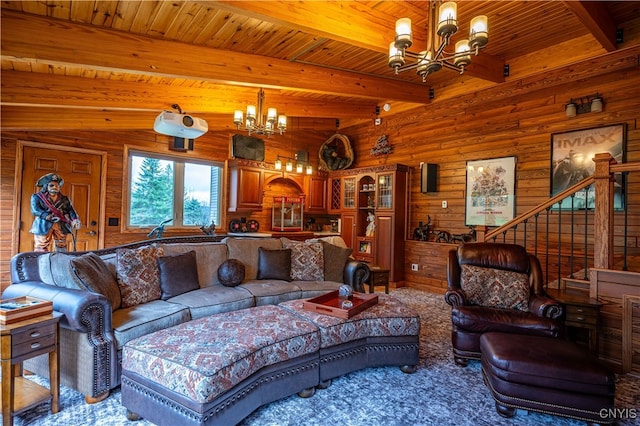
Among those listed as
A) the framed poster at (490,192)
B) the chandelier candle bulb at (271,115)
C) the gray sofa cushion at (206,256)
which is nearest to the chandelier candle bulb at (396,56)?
the chandelier candle bulb at (271,115)

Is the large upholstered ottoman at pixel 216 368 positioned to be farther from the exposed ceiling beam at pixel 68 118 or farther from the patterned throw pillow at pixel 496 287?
the exposed ceiling beam at pixel 68 118

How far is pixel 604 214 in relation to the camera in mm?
3055

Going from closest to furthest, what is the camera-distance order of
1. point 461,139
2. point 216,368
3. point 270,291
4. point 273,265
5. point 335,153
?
point 216,368 → point 270,291 → point 273,265 → point 461,139 → point 335,153

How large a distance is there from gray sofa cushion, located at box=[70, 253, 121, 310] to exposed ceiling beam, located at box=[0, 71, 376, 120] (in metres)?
2.01

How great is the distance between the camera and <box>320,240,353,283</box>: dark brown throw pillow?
4.26 m

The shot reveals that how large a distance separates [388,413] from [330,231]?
5553 millimetres

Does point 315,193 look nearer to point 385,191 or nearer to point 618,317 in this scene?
point 385,191

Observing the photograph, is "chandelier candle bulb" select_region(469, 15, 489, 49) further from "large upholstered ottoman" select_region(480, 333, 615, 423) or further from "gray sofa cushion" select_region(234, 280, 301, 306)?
"gray sofa cushion" select_region(234, 280, 301, 306)

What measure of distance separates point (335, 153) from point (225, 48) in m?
4.14

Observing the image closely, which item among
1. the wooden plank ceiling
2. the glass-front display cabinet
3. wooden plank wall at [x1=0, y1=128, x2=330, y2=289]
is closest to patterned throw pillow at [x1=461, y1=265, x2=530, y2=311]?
the wooden plank ceiling

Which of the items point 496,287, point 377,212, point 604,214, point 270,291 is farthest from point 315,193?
point 604,214

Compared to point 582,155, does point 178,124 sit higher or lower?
higher

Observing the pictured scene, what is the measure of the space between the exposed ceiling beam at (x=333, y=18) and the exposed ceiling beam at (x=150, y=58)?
1.15m

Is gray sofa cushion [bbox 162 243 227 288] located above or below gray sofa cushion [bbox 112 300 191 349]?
above
